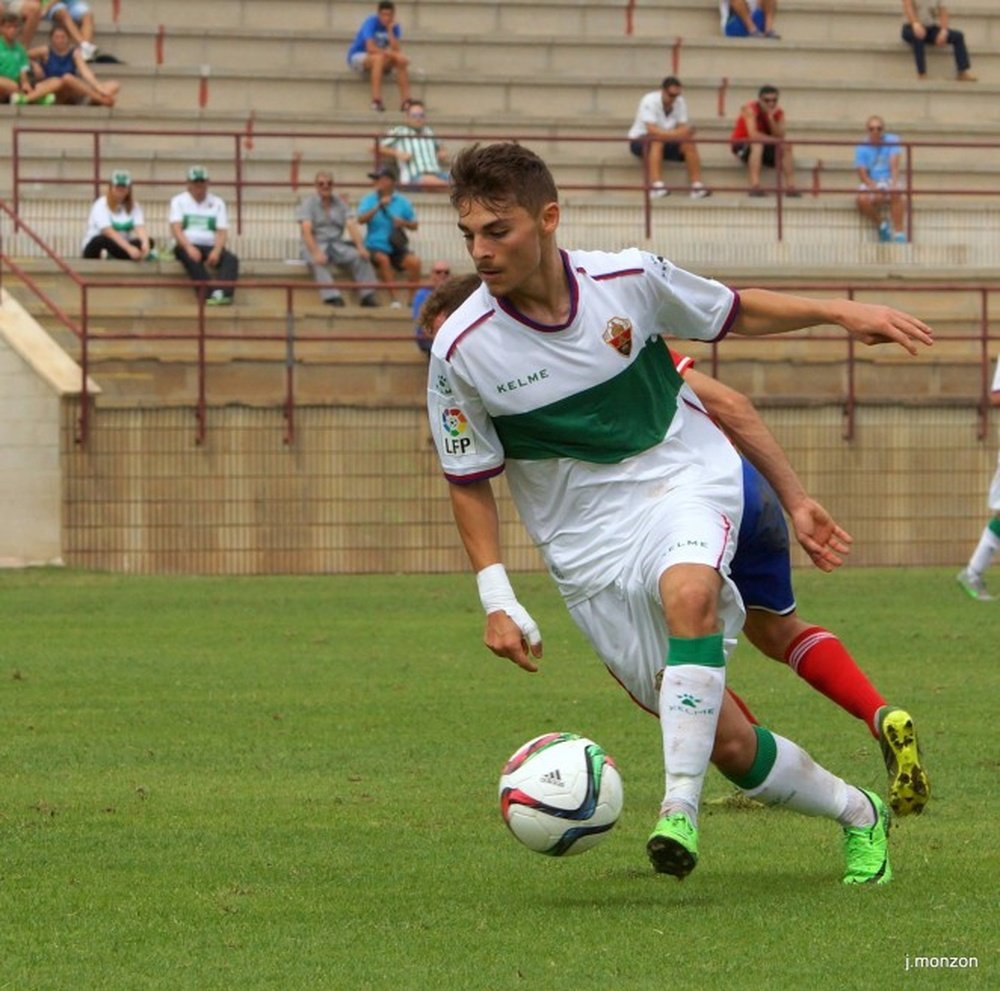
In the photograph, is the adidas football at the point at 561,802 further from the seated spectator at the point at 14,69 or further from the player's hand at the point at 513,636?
the seated spectator at the point at 14,69

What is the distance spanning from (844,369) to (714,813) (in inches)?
586

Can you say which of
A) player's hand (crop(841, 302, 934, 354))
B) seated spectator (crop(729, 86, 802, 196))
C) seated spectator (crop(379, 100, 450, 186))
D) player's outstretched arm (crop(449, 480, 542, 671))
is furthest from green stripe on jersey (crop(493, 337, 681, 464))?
seated spectator (crop(729, 86, 802, 196))

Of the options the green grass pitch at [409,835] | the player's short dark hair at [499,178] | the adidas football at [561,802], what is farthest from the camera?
the player's short dark hair at [499,178]

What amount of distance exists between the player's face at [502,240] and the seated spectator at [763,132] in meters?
20.3

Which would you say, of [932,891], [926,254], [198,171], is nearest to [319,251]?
[198,171]

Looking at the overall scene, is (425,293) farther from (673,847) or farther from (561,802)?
(673,847)

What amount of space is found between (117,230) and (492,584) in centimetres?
1752

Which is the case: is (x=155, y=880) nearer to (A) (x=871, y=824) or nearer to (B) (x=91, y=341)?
(A) (x=871, y=824)

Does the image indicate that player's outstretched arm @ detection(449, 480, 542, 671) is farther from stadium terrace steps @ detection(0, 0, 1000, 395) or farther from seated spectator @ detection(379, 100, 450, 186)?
seated spectator @ detection(379, 100, 450, 186)

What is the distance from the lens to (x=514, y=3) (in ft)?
95.8

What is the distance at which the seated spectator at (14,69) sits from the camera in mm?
26094

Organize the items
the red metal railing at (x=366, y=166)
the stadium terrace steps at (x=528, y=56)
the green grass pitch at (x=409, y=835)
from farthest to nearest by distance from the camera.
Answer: the stadium terrace steps at (x=528, y=56) → the red metal railing at (x=366, y=166) → the green grass pitch at (x=409, y=835)

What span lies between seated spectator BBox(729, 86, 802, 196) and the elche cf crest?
20.1 metres

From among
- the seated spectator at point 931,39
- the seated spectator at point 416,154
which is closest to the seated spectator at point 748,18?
the seated spectator at point 931,39
